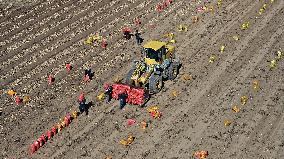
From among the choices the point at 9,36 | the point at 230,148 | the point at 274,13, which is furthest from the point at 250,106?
the point at 9,36

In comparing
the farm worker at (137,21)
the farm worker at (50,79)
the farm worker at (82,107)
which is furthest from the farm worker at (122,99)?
the farm worker at (137,21)

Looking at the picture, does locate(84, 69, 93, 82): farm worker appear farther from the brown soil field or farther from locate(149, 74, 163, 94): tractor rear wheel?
locate(149, 74, 163, 94): tractor rear wheel

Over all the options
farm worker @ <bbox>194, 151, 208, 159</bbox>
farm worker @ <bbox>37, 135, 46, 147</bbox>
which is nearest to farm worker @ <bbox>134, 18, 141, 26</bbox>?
farm worker @ <bbox>37, 135, 46, 147</bbox>

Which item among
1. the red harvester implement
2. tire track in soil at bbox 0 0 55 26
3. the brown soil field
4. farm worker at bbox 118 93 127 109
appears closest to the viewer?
the brown soil field

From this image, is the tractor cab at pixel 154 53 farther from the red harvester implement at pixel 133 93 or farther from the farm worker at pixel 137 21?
the farm worker at pixel 137 21

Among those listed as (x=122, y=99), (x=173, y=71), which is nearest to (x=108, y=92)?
(x=122, y=99)

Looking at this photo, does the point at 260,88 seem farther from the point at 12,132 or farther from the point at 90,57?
the point at 12,132
